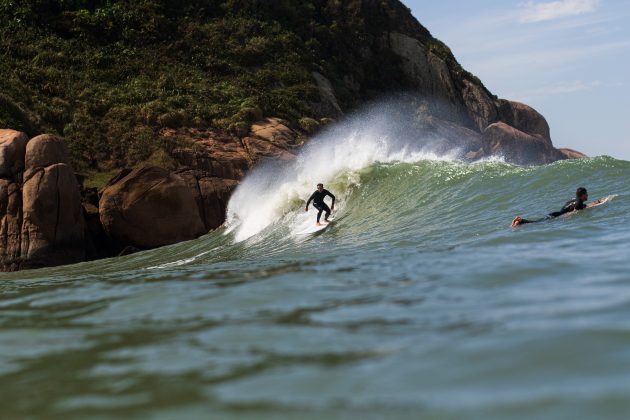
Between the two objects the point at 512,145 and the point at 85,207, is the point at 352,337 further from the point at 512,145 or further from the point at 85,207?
the point at 512,145

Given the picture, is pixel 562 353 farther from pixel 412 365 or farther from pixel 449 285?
pixel 449 285

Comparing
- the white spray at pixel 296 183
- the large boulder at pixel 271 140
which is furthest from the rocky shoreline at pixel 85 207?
the large boulder at pixel 271 140

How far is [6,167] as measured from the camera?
73.2 ft

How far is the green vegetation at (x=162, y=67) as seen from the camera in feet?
102

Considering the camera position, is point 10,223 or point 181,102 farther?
point 181,102

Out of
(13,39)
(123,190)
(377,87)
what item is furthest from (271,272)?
(377,87)

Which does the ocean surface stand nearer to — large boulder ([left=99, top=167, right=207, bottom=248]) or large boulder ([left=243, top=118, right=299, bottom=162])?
large boulder ([left=99, top=167, right=207, bottom=248])

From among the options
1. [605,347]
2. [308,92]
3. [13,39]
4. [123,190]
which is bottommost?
[605,347]

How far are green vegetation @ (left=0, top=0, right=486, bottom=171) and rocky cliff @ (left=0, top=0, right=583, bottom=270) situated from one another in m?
0.08

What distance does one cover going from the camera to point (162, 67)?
37.3 meters

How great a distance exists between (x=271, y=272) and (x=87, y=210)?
1658 centimetres

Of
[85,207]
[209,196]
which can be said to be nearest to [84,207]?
[85,207]

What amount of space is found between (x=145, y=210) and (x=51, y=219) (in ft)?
9.49

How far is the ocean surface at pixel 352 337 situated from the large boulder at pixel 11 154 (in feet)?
47.9
